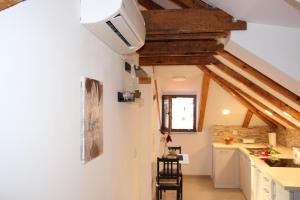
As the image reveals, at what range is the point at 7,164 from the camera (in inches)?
38.3

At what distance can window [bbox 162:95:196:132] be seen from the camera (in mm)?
7047

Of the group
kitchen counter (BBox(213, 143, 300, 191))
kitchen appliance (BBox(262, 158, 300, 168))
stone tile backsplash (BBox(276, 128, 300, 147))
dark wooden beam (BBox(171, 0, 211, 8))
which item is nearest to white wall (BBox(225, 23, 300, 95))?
dark wooden beam (BBox(171, 0, 211, 8))

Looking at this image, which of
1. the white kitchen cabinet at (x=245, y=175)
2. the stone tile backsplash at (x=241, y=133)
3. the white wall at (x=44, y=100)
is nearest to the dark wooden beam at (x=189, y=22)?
the white wall at (x=44, y=100)

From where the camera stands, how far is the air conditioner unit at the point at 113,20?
1.54 meters

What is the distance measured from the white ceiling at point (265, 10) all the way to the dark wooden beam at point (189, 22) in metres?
0.06

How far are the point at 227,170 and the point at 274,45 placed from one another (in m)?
4.34

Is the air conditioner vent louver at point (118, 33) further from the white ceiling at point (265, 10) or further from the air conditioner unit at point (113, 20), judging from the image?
the white ceiling at point (265, 10)

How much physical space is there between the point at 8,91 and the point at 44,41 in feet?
1.03

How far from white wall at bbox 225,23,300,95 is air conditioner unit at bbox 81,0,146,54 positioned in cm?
85

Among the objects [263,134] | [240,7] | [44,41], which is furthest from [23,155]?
[263,134]

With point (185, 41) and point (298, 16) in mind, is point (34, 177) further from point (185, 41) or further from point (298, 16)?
point (185, 41)

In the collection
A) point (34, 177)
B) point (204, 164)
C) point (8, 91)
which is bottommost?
point (204, 164)

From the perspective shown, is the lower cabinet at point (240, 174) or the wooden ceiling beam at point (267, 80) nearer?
the wooden ceiling beam at point (267, 80)

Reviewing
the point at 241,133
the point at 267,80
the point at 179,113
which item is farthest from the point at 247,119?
the point at 267,80
